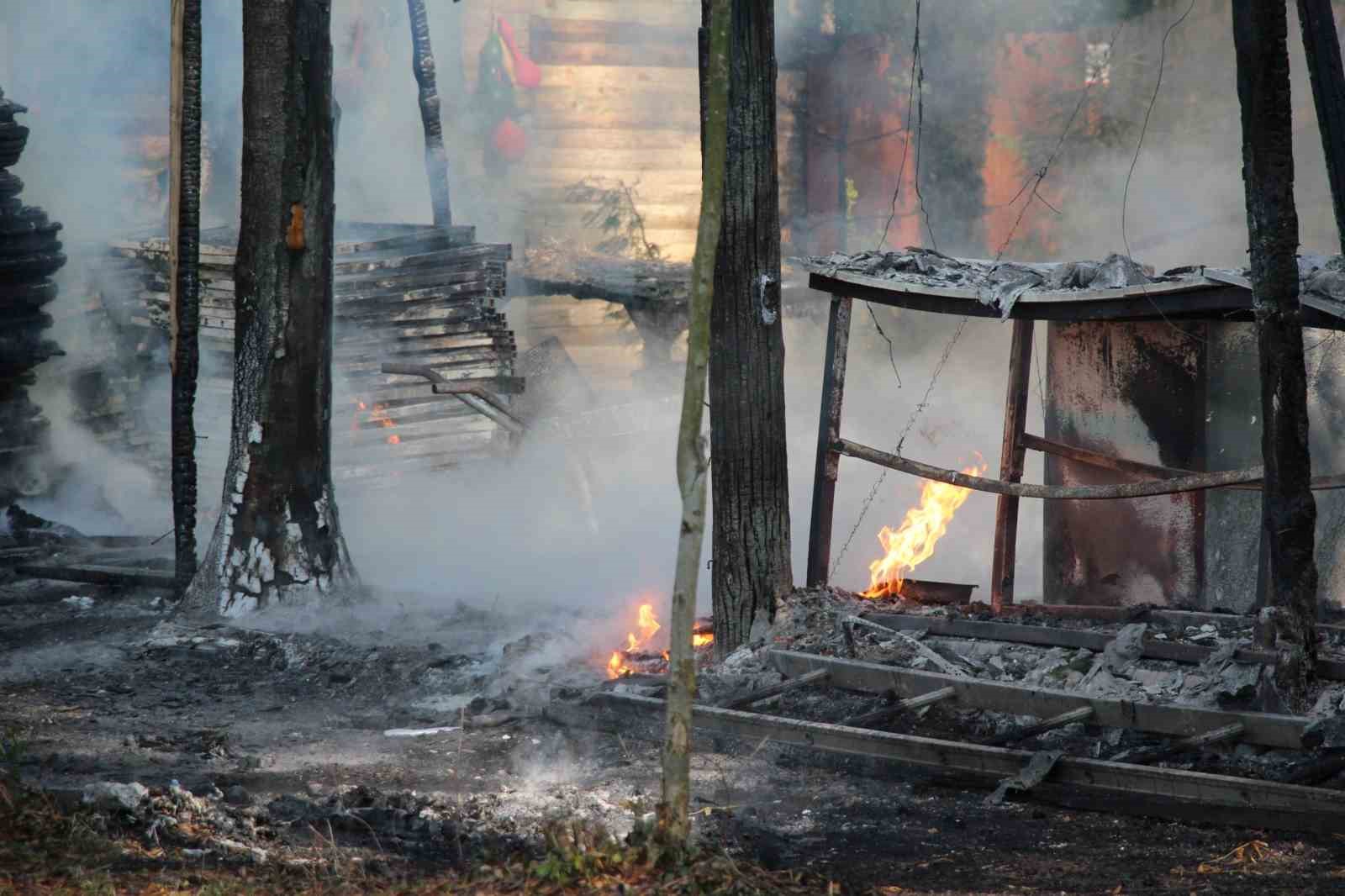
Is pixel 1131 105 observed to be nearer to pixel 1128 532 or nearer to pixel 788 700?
pixel 1128 532

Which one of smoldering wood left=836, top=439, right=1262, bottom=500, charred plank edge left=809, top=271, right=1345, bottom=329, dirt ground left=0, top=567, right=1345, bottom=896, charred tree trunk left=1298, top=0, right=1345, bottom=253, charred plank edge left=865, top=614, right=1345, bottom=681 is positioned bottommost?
dirt ground left=0, top=567, right=1345, bottom=896

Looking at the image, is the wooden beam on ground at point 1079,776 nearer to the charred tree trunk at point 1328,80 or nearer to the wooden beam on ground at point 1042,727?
the wooden beam on ground at point 1042,727

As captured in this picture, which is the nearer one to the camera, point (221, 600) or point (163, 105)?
point (221, 600)

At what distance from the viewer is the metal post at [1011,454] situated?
9.69m

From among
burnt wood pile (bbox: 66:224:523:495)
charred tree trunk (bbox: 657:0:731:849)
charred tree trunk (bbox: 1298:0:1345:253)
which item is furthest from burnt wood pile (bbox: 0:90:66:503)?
charred tree trunk (bbox: 1298:0:1345:253)

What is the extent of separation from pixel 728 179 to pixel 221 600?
4674mm

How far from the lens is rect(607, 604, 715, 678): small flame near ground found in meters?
8.79

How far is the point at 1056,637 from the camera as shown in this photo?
8070 millimetres

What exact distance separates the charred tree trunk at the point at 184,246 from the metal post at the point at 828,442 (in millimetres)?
4464

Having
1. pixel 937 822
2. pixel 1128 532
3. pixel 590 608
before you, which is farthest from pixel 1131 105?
pixel 937 822

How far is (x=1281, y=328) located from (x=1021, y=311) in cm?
218

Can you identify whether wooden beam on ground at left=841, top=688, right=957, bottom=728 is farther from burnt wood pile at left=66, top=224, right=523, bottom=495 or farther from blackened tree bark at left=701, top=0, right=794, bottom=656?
burnt wood pile at left=66, top=224, right=523, bottom=495

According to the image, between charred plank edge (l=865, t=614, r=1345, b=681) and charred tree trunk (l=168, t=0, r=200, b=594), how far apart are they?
516 centimetres

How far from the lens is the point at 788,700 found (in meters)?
7.91
